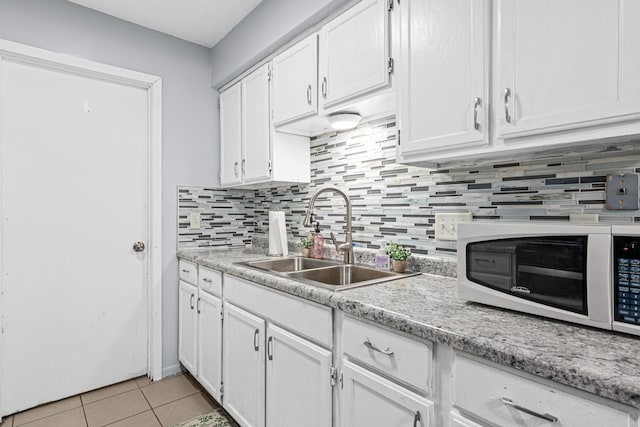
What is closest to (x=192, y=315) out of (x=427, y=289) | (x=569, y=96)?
(x=427, y=289)

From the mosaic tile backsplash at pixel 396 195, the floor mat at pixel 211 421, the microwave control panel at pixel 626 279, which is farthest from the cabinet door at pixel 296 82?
the floor mat at pixel 211 421

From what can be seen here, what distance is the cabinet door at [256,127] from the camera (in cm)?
217

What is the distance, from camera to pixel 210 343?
6.73 feet

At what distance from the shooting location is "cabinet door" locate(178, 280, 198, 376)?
2264 millimetres

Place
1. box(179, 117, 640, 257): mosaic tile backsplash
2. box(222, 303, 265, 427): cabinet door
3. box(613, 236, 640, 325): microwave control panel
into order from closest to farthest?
box(613, 236, 640, 325): microwave control panel
box(179, 117, 640, 257): mosaic tile backsplash
box(222, 303, 265, 427): cabinet door

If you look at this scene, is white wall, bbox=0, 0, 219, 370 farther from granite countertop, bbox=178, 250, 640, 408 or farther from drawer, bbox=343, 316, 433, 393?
drawer, bbox=343, 316, 433, 393

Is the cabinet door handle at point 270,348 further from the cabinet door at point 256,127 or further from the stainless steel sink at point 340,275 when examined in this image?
the cabinet door at point 256,127

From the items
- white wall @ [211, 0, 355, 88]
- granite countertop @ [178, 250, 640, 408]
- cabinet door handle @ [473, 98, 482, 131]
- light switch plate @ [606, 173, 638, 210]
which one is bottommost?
granite countertop @ [178, 250, 640, 408]

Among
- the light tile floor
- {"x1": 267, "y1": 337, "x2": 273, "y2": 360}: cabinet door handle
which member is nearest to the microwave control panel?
{"x1": 267, "y1": 337, "x2": 273, "y2": 360}: cabinet door handle

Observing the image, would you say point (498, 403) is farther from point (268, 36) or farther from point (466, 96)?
point (268, 36)

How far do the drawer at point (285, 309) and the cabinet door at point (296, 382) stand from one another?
0.04 metres

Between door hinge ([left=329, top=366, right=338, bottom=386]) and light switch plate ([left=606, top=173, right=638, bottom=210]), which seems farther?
door hinge ([left=329, top=366, right=338, bottom=386])

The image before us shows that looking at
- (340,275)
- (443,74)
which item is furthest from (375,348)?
(443,74)

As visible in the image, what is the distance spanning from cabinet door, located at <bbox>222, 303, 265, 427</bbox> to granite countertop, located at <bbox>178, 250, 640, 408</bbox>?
0.47 meters
